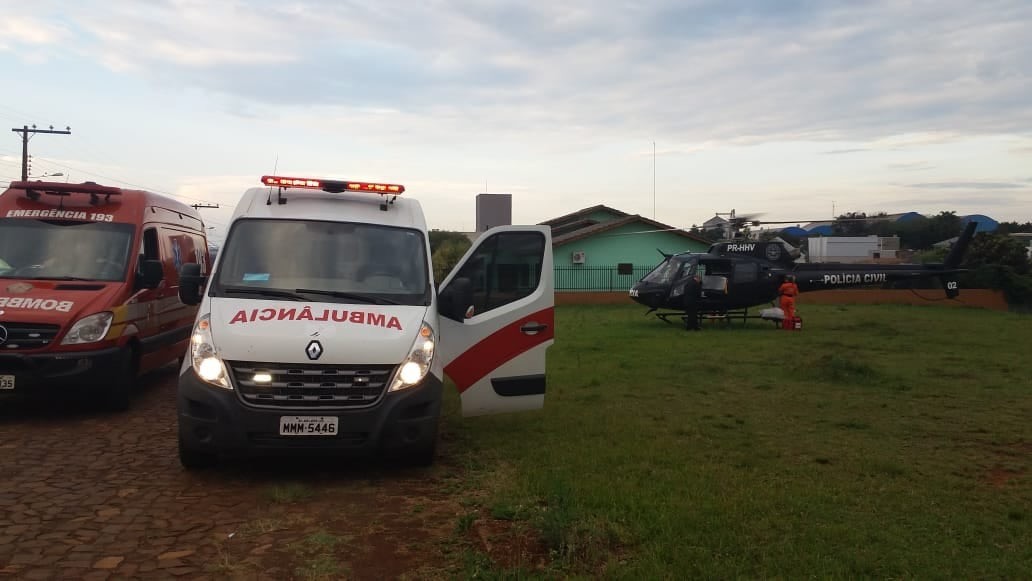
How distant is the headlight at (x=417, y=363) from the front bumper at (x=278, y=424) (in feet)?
0.19

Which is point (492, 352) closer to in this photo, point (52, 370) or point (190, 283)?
point (190, 283)

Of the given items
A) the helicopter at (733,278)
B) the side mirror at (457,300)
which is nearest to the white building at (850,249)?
the helicopter at (733,278)

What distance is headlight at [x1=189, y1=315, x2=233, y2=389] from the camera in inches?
236

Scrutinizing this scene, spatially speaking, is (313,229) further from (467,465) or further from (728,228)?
(728,228)

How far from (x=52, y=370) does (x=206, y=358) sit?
2938 millimetres

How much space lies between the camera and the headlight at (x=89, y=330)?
8117mm

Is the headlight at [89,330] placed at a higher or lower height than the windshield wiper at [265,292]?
lower

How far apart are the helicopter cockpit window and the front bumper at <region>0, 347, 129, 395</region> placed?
1528 centimetres

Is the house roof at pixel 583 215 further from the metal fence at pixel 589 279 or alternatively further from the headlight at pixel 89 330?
the headlight at pixel 89 330

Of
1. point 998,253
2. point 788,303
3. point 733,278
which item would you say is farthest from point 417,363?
point 998,253

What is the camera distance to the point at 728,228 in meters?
23.9

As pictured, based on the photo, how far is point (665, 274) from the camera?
70.8 ft

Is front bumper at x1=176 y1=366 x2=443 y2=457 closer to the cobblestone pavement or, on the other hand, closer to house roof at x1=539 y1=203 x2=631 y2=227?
the cobblestone pavement

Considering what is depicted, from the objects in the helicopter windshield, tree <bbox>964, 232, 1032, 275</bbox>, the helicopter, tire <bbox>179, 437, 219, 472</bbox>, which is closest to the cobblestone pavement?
tire <bbox>179, 437, 219, 472</bbox>
